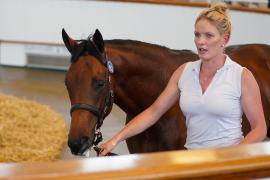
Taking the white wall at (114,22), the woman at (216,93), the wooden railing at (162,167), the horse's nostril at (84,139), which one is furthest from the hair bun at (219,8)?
the white wall at (114,22)

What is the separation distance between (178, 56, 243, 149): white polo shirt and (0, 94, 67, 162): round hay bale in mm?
2339

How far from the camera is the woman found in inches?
80.0

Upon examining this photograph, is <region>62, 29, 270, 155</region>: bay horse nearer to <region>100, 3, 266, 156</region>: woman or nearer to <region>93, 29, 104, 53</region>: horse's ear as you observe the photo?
<region>93, 29, 104, 53</region>: horse's ear

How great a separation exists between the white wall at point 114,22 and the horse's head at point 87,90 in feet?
18.0

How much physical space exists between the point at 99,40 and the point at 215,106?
0.71m

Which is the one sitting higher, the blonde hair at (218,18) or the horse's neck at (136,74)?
the blonde hair at (218,18)

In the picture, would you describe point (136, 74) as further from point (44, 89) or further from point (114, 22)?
point (114, 22)

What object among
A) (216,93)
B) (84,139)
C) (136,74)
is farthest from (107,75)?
(216,93)

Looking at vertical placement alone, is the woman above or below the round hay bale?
above

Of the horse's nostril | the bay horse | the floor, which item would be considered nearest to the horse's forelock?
the bay horse

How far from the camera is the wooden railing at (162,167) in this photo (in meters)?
1.06

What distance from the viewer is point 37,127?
5117mm

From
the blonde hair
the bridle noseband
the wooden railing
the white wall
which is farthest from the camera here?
the white wall

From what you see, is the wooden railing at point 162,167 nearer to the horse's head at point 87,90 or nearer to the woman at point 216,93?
the woman at point 216,93
